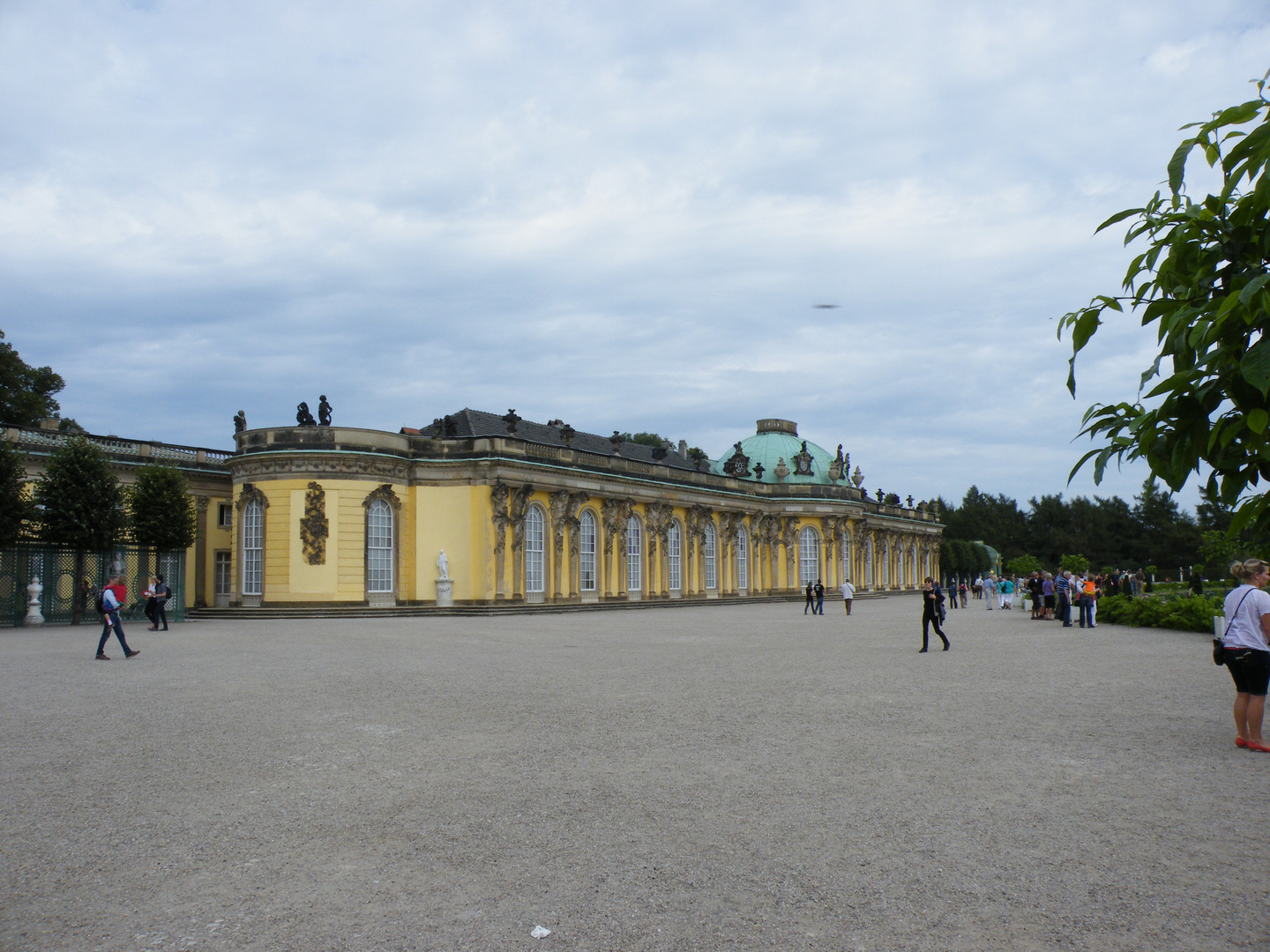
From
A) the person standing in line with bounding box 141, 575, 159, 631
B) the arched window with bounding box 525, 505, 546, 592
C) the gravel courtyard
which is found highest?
the arched window with bounding box 525, 505, 546, 592

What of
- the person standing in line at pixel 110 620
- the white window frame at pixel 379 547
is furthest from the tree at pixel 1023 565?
the person standing in line at pixel 110 620

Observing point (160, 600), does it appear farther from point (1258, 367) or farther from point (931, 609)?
point (1258, 367)

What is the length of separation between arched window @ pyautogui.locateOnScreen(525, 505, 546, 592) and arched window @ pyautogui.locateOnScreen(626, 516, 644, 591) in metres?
7.62

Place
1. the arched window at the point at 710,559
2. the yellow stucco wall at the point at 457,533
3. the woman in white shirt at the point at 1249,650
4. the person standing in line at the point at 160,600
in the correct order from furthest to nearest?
the arched window at the point at 710,559
the yellow stucco wall at the point at 457,533
the person standing in line at the point at 160,600
the woman in white shirt at the point at 1249,650

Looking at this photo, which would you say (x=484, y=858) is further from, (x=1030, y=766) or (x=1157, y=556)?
(x=1157, y=556)

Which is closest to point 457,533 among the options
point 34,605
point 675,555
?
point 34,605

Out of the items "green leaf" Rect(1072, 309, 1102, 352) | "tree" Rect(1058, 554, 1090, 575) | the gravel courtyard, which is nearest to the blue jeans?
the gravel courtyard

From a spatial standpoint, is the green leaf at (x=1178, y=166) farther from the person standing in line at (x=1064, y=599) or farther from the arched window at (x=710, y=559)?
the arched window at (x=710, y=559)

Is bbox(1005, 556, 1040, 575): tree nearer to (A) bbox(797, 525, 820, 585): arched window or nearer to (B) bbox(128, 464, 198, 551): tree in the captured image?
(A) bbox(797, 525, 820, 585): arched window

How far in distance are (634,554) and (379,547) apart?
1685 cm

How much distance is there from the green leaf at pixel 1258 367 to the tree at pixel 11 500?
35.9 m

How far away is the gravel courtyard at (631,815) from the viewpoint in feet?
15.9

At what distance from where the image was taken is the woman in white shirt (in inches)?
353

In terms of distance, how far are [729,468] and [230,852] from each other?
63.1 m
